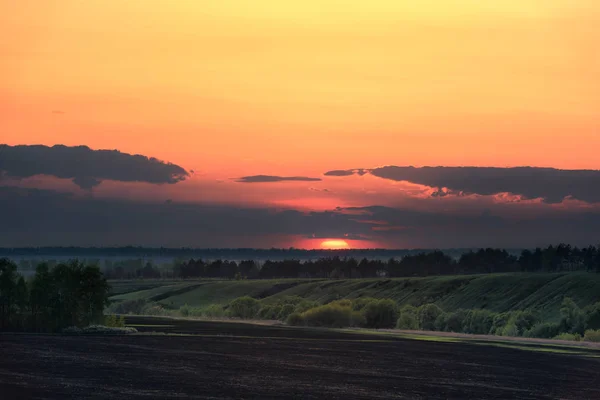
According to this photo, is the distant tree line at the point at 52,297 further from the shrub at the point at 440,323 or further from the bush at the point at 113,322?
the shrub at the point at 440,323

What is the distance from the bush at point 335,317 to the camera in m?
172

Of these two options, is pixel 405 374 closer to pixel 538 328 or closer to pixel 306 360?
pixel 306 360

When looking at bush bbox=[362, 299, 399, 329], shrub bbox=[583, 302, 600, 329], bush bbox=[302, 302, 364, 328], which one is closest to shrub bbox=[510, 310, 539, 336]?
shrub bbox=[583, 302, 600, 329]

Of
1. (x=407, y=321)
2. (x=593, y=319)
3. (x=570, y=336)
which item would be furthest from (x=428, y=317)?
(x=570, y=336)

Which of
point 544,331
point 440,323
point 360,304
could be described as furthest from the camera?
point 360,304

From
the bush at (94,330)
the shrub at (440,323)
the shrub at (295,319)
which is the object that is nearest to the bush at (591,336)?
the shrub at (440,323)

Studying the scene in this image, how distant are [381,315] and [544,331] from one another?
3982 centimetres

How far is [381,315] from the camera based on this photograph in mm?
172375

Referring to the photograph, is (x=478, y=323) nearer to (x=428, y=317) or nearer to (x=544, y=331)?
(x=428, y=317)

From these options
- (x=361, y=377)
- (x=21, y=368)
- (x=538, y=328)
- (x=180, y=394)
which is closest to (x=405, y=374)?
(x=361, y=377)

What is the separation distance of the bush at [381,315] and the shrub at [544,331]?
34589 millimetres

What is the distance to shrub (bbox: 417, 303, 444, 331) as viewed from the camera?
535ft

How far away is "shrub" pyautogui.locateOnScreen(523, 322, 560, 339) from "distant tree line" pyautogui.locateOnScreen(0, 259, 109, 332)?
6340cm

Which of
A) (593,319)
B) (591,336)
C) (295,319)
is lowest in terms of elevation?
(295,319)
